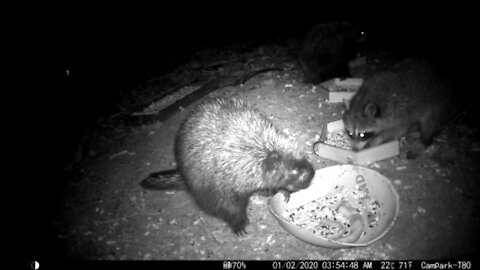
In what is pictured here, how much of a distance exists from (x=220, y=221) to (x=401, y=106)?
3589 millimetres

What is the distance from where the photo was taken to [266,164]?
13.3 feet

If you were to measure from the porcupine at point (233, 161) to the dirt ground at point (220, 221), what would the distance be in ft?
1.31

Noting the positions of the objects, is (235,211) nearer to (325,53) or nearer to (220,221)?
(220,221)

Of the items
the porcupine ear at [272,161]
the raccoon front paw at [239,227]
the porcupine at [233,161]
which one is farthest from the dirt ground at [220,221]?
the porcupine ear at [272,161]

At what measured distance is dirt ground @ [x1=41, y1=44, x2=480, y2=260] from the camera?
157 inches

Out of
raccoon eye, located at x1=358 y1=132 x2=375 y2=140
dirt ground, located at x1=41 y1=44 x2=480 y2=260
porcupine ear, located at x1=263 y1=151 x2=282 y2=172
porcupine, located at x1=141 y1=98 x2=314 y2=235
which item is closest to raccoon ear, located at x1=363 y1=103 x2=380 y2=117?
raccoon eye, located at x1=358 y1=132 x2=375 y2=140

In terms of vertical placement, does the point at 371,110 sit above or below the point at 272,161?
above

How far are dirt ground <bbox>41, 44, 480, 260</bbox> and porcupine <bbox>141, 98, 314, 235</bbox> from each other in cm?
40

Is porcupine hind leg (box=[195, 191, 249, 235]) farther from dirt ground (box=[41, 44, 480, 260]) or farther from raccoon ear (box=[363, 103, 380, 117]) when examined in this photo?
raccoon ear (box=[363, 103, 380, 117])

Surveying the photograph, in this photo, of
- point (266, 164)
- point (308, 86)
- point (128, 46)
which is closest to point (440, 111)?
point (308, 86)

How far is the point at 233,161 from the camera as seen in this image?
4082 millimetres

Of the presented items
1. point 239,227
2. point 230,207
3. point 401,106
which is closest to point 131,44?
point 230,207

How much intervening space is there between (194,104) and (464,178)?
5404mm

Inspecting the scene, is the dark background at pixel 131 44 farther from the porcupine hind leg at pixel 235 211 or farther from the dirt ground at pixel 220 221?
the porcupine hind leg at pixel 235 211
